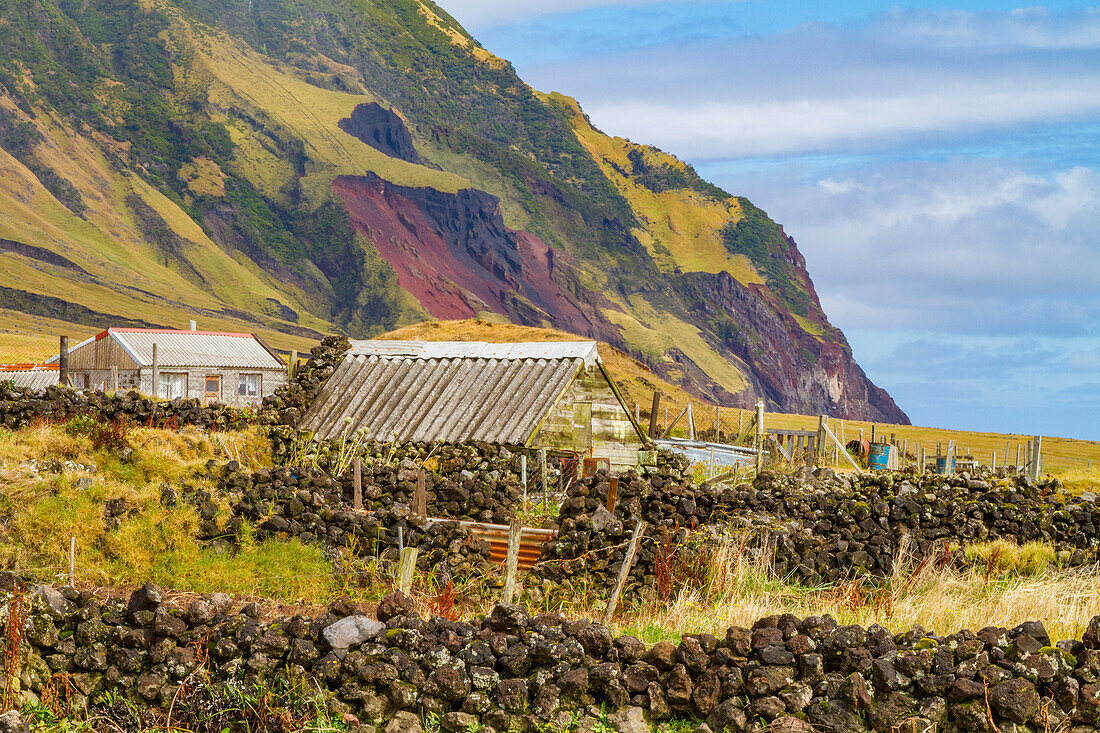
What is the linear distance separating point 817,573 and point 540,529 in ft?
12.5

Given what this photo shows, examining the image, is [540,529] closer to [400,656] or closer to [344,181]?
[400,656]

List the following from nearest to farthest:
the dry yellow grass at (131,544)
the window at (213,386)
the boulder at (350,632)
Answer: the boulder at (350,632) < the dry yellow grass at (131,544) < the window at (213,386)

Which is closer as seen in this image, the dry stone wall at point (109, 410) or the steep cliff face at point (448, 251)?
the dry stone wall at point (109, 410)

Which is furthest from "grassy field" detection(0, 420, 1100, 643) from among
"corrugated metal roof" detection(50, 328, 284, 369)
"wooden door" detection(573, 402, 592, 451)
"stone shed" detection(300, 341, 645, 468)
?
"corrugated metal roof" detection(50, 328, 284, 369)

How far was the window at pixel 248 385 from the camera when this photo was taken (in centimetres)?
5291

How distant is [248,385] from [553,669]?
158 feet

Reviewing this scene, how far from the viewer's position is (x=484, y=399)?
2069 centimetres

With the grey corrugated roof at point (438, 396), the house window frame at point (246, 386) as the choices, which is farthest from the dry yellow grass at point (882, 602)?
the house window frame at point (246, 386)

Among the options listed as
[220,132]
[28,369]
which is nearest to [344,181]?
[220,132]

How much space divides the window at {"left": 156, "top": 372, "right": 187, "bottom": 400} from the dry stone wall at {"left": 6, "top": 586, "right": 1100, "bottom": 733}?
42749mm

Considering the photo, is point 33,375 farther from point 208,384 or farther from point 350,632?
point 350,632

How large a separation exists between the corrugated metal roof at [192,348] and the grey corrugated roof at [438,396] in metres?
29.4

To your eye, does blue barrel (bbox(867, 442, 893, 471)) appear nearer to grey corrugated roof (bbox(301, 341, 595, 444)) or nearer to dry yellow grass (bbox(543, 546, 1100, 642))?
grey corrugated roof (bbox(301, 341, 595, 444))

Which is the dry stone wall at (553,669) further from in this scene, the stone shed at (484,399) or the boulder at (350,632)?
the stone shed at (484,399)
